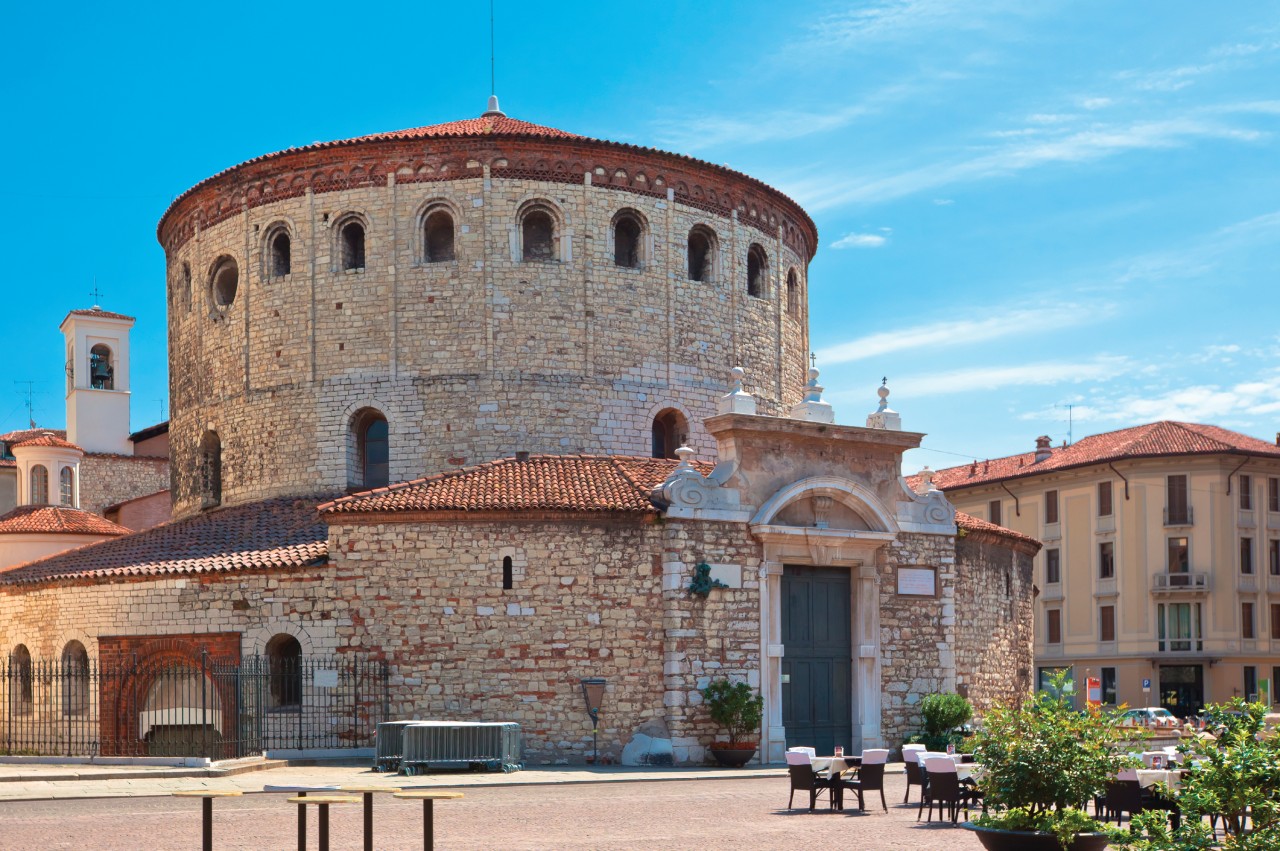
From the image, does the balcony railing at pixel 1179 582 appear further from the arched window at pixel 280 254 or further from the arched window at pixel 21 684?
the arched window at pixel 21 684

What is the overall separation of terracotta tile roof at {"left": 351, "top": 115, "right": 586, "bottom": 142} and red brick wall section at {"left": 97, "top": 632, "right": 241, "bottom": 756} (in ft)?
35.8

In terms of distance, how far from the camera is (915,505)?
96.5 ft

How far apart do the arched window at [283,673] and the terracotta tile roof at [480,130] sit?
35.1 feet

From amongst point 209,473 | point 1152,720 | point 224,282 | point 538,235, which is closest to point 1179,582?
point 1152,720

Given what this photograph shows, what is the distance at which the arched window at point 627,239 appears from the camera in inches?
1254

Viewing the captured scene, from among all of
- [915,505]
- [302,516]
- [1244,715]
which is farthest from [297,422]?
[1244,715]

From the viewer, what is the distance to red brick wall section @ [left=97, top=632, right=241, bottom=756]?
27.4 meters

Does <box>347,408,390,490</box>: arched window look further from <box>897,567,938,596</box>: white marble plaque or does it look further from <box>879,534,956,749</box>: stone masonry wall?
<box>897,567,938,596</box>: white marble plaque

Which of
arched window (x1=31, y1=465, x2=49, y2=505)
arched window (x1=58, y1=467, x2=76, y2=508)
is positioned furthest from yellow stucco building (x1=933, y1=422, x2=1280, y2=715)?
arched window (x1=31, y1=465, x2=49, y2=505)

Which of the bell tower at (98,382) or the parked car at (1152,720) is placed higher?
the bell tower at (98,382)

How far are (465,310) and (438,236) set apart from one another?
2.02 metres

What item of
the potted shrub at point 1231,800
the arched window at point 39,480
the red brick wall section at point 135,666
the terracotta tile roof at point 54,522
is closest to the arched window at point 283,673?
Answer: the red brick wall section at point 135,666

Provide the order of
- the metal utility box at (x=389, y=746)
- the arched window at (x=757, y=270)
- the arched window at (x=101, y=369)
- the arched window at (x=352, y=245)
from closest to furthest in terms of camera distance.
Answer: the metal utility box at (x=389, y=746), the arched window at (x=352, y=245), the arched window at (x=757, y=270), the arched window at (x=101, y=369)

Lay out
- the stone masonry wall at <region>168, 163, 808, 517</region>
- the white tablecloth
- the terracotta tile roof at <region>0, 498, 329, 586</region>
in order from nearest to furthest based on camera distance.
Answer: the white tablecloth, the terracotta tile roof at <region>0, 498, 329, 586</region>, the stone masonry wall at <region>168, 163, 808, 517</region>
